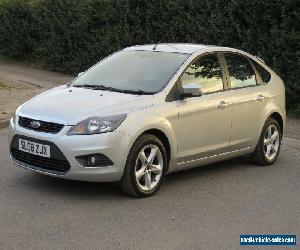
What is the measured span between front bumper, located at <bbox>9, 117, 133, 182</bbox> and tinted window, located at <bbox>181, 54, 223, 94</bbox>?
52.5 inches

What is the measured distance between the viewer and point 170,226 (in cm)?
566

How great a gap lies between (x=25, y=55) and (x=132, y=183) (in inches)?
652

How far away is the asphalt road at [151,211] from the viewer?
5273 mm

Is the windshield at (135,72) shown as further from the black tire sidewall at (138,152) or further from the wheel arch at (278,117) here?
the wheel arch at (278,117)

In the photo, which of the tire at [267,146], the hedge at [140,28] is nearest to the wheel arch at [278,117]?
the tire at [267,146]

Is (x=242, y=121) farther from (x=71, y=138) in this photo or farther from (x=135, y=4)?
(x=135, y=4)

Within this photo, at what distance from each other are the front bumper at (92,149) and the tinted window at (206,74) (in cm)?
133

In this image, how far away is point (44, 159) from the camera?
21.0 ft

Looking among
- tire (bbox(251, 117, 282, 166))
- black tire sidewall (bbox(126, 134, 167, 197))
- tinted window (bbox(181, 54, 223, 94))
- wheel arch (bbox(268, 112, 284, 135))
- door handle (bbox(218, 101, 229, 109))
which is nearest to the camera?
black tire sidewall (bbox(126, 134, 167, 197))

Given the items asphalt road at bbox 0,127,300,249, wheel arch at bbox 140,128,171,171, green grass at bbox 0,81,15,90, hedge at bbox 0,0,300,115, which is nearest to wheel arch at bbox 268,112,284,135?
asphalt road at bbox 0,127,300,249

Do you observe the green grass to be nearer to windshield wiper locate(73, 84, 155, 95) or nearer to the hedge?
the hedge

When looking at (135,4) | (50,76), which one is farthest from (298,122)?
(50,76)

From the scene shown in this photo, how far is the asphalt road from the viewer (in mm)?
5273

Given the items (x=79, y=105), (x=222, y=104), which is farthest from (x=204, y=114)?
(x=79, y=105)
